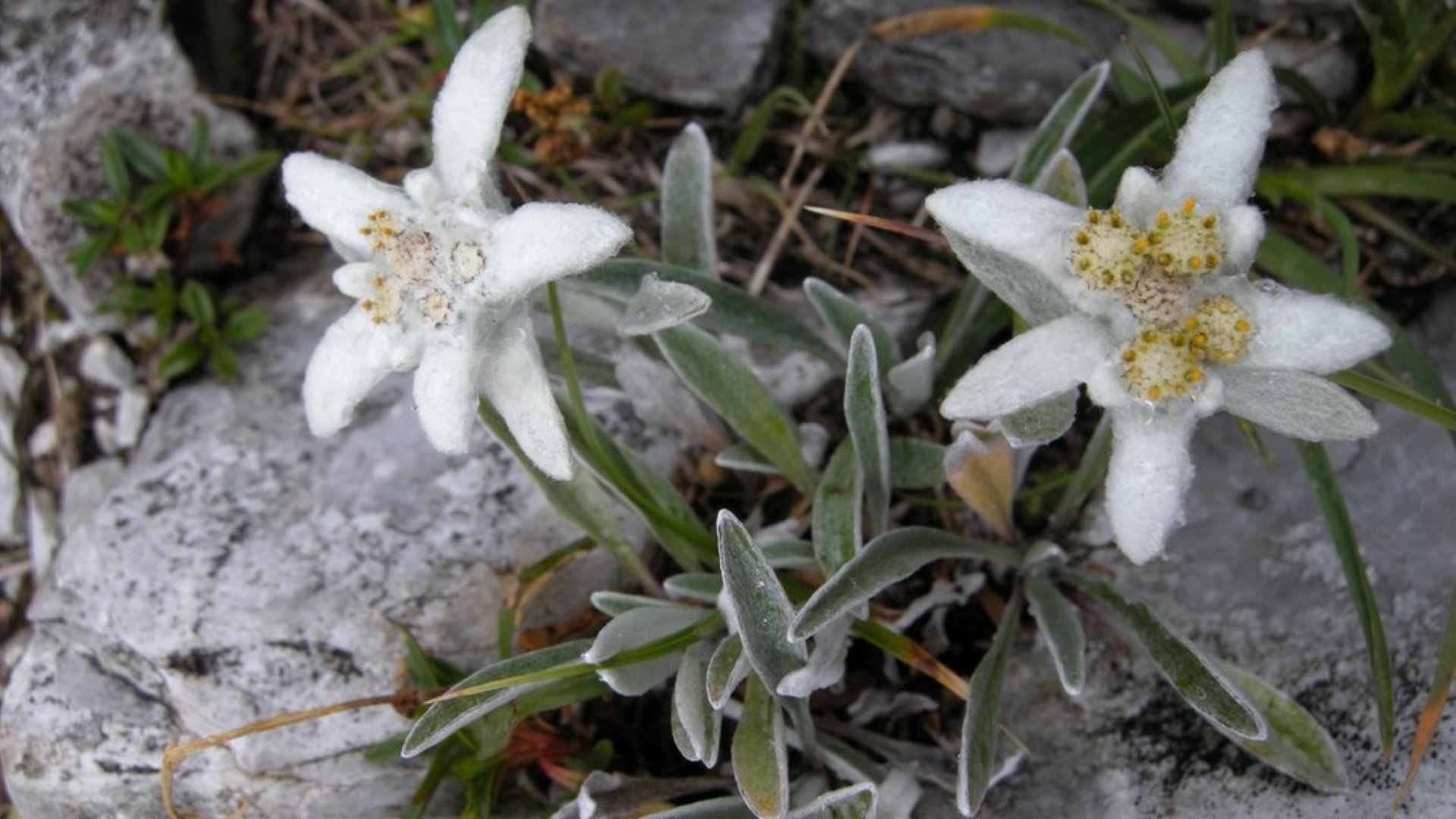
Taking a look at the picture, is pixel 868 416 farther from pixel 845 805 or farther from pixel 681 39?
pixel 681 39

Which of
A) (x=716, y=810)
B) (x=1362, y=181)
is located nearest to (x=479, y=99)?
(x=716, y=810)

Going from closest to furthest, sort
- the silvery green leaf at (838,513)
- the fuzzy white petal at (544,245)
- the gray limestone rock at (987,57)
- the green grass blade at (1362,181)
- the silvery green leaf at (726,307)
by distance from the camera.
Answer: the fuzzy white petal at (544,245) → the silvery green leaf at (838,513) → the silvery green leaf at (726,307) → the green grass blade at (1362,181) → the gray limestone rock at (987,57)

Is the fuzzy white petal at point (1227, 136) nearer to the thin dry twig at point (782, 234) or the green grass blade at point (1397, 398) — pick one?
the green grass blade at point (1397, 398)

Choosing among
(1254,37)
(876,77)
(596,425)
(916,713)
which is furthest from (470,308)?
(1254,37)

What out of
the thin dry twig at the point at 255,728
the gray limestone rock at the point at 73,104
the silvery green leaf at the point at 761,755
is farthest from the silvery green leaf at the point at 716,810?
the gray limestone rock at the point at 73,104

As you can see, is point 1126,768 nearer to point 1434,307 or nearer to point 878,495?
point 878,495

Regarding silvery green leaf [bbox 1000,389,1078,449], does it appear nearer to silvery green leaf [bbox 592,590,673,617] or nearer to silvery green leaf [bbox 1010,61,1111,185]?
silvery green leaf [bbox 1010,61,1111,185]
